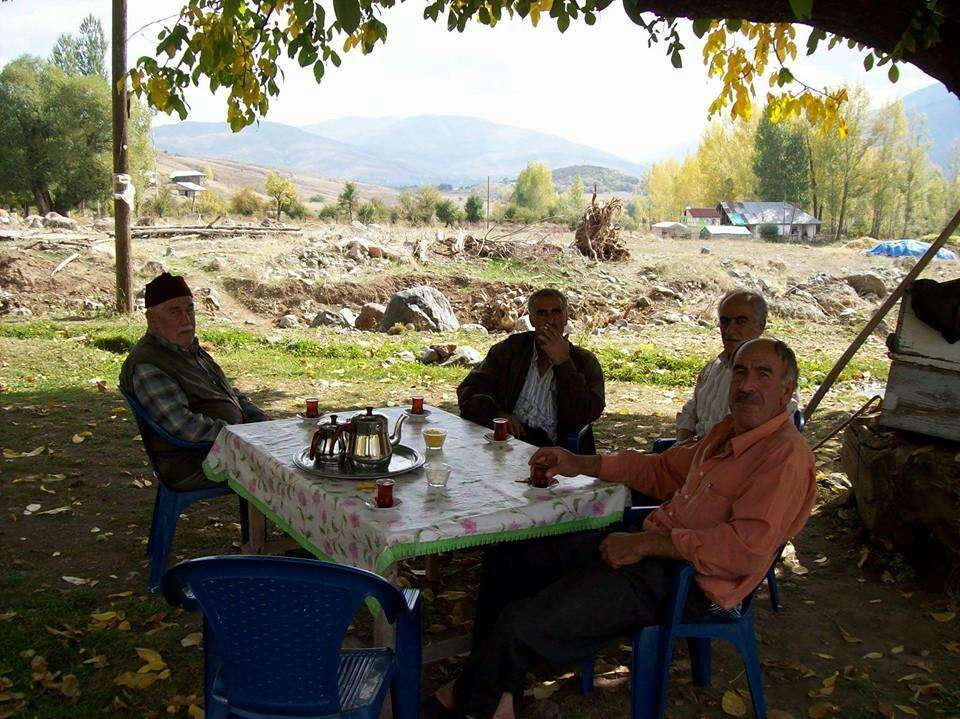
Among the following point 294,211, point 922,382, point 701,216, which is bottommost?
point 294,211

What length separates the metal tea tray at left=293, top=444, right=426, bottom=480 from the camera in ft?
11.2

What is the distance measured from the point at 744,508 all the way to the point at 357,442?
1539 mm

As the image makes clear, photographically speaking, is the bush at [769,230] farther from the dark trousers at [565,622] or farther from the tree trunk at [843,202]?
the dark trousers at [565,622]

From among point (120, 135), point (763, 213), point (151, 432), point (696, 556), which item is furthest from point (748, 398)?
point (763, 213)

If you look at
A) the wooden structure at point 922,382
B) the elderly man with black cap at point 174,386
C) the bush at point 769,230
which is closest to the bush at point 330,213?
the bush at point 769,230

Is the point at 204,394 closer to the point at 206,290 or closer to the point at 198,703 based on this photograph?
the point at 198,703

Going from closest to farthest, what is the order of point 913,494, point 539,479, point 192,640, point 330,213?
point 539,479 < point 192,640 < point 913,494 < point 330,213

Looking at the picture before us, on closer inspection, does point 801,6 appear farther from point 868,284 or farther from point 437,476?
point 868,284

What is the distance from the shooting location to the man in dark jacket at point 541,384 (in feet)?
16.2

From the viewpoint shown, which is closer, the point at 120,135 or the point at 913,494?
the point at 913,494

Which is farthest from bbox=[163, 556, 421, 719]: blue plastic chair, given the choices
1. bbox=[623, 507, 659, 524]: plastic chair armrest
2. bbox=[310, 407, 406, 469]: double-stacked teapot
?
bbox=[623, 507, 659, 524]: plastic chair armrest

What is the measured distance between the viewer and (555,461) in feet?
11.6

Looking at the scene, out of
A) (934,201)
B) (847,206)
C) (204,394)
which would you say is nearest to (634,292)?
(204,394)

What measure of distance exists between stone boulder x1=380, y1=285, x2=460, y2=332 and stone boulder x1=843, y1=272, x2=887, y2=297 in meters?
12.0
